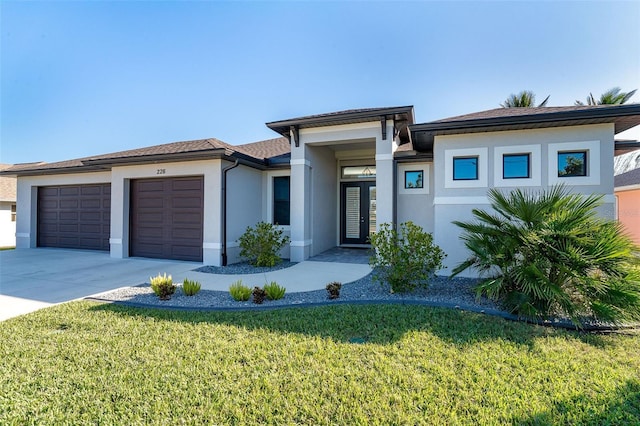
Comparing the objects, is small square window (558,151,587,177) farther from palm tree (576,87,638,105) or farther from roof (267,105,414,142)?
palm tree (576,87,638,105)

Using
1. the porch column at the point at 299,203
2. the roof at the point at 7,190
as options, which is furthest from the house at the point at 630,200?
the roof at the point at 7,190

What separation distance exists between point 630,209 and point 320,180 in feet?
56.8

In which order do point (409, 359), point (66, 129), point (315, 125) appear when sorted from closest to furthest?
point (409, 359)
point (315, 125)
point (66, 129)

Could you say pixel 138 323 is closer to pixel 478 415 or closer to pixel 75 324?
pixel 75 324

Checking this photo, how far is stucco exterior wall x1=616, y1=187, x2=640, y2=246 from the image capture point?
1501cm

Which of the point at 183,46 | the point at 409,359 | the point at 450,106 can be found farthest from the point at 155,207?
the point at 450,106

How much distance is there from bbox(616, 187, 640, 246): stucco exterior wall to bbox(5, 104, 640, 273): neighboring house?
11.9 m

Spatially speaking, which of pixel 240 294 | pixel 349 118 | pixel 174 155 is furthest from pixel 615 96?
pixel 174 155

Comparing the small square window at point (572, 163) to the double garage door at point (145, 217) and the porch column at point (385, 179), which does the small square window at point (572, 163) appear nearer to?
the porch column at point (385, 179)

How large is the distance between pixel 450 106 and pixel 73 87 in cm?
1708

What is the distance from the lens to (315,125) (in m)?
9.75

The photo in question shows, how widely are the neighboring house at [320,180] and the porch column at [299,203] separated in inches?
1.4

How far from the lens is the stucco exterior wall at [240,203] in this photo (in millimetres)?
9734

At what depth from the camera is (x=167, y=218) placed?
10305 mm
